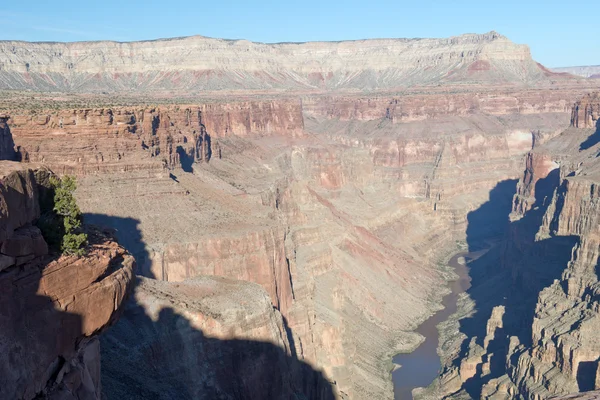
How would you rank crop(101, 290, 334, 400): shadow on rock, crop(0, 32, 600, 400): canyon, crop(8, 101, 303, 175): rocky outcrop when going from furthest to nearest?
1. crop(8, 101, 303, 175): rocky outcrop
2. crop(0, 32, 600, 400): canyon
3. crop(101, 290, 334, 400): shadow on rock

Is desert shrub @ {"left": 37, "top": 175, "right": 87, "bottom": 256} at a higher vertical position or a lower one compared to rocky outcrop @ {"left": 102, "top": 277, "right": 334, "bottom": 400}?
higher

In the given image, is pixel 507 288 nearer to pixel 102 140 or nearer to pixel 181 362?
pixel 102 140

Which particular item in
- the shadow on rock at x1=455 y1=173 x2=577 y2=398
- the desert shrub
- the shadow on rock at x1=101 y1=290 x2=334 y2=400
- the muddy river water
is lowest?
the muddy river water

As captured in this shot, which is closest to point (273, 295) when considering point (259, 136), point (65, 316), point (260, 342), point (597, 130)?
point (260, 342)

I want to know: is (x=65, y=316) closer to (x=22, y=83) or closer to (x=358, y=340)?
(x=358, y=340)

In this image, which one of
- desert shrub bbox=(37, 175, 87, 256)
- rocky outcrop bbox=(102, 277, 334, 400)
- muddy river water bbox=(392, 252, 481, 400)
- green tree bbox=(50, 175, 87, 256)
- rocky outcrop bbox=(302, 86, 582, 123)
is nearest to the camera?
desert shrub bbox=(37, 175, 87, 256)

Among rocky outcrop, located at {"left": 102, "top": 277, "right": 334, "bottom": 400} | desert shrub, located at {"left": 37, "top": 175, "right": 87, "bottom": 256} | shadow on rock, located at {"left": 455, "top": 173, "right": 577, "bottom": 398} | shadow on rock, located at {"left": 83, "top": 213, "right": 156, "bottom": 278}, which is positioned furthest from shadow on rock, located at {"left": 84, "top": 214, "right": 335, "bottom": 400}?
shadow on rock, located at {"left": 455, "top": 173, "right": 577, "bottom": 398}

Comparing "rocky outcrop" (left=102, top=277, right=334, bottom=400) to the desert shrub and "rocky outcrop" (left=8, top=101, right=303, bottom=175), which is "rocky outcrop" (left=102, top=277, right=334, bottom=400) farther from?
"rocky outcrop" (left=8, top=101, right=303, bottom=175)
